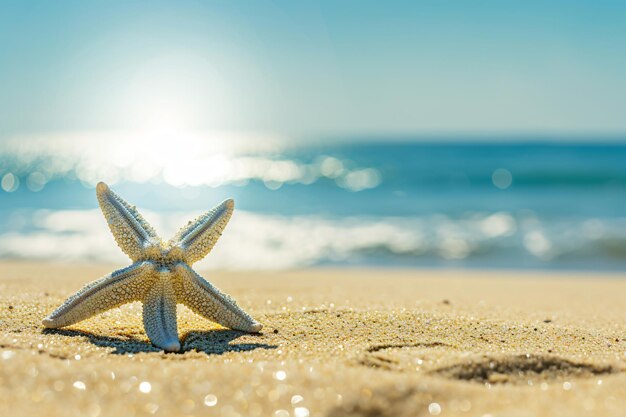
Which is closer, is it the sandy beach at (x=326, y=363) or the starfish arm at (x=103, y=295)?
the sandy beach at (x=326, y=363)

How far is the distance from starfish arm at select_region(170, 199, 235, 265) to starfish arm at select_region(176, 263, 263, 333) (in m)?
0.13

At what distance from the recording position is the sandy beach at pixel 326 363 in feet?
8.55

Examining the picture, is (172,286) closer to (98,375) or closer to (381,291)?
(98,375)

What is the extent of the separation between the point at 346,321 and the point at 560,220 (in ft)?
42.0

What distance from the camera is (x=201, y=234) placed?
3.96 m

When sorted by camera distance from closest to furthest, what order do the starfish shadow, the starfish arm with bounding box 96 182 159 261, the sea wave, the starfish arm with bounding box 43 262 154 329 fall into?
the starfish shadow, the starfish arm with bounding box 43 262 154 329, the starfish arm with bounding box 96 182 159 261, the sea wave

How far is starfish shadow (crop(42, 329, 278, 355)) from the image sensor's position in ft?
11.4

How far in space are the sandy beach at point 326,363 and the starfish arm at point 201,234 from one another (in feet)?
1.50

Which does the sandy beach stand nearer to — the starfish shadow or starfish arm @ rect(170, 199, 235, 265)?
the starfish shadow

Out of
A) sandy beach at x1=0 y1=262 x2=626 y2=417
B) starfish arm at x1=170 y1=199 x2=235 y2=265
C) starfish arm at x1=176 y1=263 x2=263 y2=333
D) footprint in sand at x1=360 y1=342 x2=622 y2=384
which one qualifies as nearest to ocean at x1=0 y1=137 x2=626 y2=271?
sandy beach at x1=0 y1=262 x2=626 y2=417

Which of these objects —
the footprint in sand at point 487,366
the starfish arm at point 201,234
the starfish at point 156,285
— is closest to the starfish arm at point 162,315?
the starfish at point 156,285

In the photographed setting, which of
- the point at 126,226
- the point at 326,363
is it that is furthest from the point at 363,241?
the point at 326,363

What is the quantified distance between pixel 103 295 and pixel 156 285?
293mm

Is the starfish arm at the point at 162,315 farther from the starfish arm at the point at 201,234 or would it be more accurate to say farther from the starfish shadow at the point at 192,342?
the starfish arm at the point at 201,234
